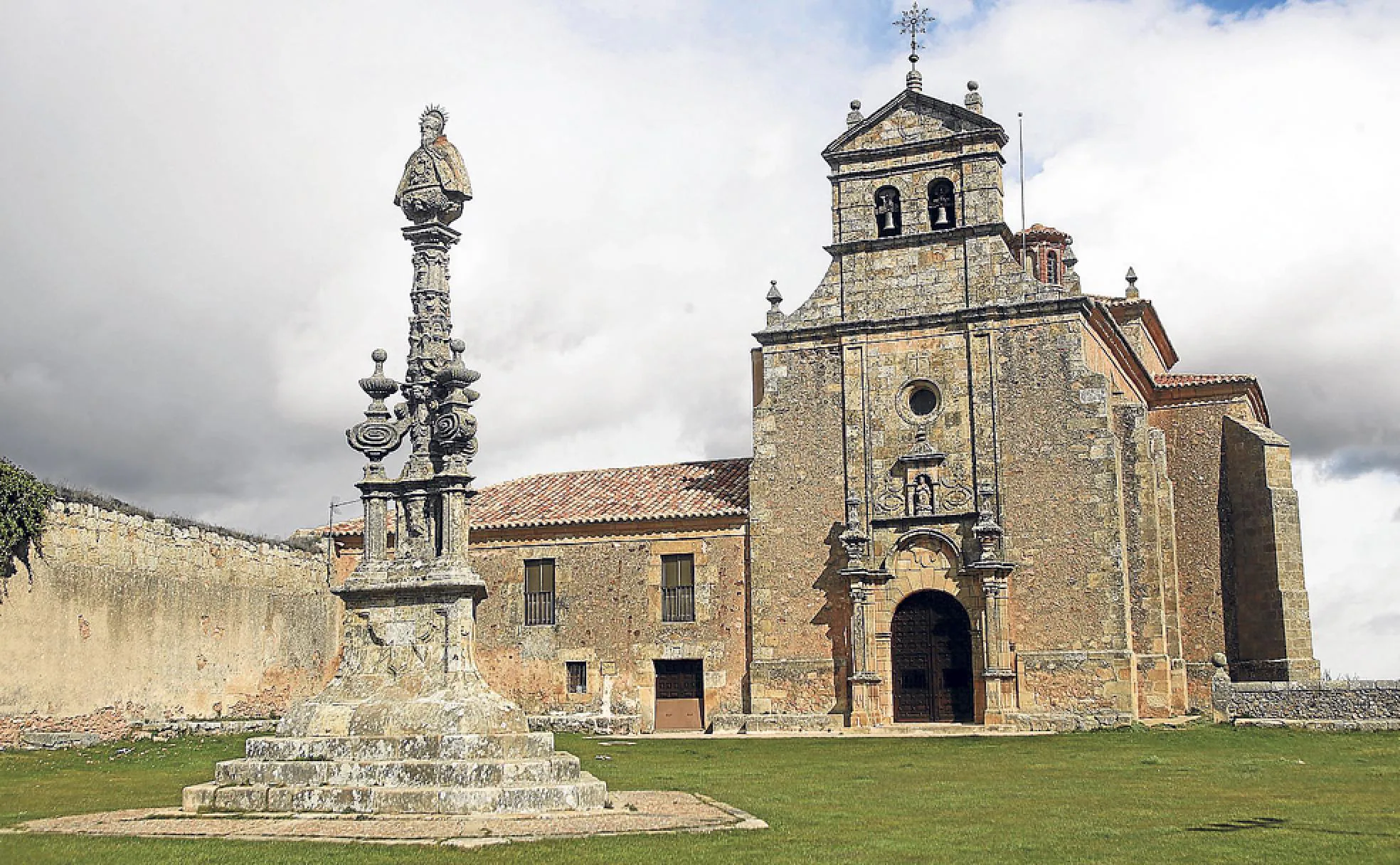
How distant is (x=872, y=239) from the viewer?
28781 mm

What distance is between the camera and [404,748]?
12.3 m

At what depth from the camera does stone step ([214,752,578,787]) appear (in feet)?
39.2

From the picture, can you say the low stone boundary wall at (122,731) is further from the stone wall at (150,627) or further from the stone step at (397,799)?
the stone step at (397,799)

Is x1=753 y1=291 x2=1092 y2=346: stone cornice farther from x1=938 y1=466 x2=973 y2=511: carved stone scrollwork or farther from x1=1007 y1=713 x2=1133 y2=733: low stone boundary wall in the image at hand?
x1=1007 y1=713 x2=1133 y2=733: low stone boundary wall

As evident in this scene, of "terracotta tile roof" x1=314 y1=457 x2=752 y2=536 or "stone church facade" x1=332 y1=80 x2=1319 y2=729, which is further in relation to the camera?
"terracotta tile roof" x1=314 y1=457 x2=752 y2=536

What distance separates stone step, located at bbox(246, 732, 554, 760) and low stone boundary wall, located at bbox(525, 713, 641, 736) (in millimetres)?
14456

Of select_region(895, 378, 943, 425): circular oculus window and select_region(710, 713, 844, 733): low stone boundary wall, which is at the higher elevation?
select_region(895, 378, 943, 425): circular oculus window

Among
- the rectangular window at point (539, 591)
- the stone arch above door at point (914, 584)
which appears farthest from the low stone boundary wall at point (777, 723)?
the rectangular window at point (539, 591)

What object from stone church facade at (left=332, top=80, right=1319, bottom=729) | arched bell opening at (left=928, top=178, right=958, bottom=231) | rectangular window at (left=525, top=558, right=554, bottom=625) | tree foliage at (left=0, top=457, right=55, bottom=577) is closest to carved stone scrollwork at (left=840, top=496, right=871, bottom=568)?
stone church facade at (left=332, top=80, right=1319, bottom=729)

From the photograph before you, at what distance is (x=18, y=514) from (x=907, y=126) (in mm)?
18075

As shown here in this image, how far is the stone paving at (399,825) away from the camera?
34.3 feet

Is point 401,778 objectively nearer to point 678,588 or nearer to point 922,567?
point 922,567

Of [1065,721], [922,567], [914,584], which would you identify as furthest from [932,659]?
[1065,721]

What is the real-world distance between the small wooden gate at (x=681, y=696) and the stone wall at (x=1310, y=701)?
32.2ft
